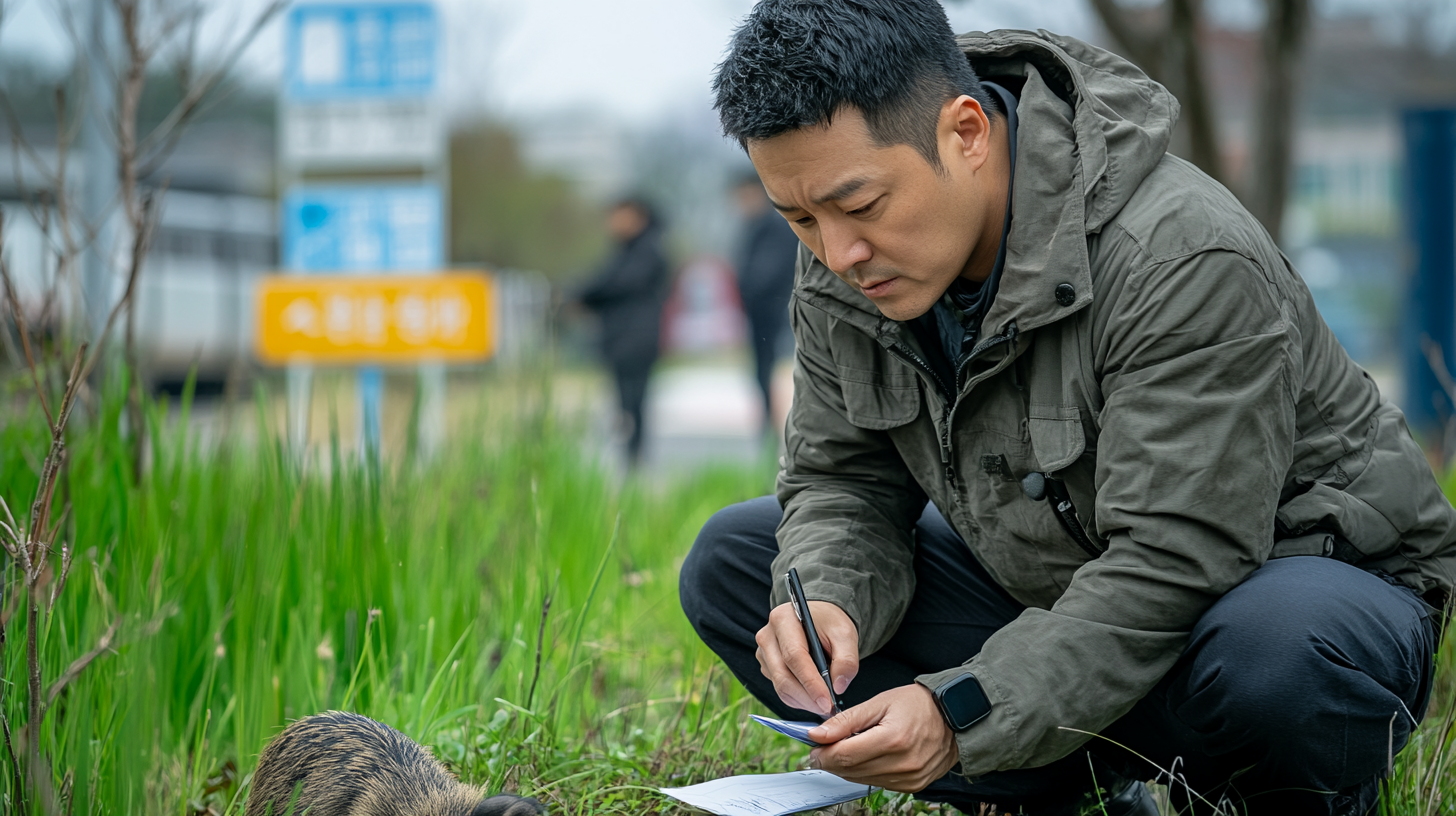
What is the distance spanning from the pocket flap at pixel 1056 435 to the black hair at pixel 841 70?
0.36 meters

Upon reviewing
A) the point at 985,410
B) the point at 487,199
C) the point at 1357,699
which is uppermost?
the point at 487,199

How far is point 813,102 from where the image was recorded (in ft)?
5.01

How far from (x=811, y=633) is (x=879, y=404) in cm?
40

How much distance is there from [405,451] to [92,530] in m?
0.77

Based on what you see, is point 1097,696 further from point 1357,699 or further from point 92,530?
point 92,530

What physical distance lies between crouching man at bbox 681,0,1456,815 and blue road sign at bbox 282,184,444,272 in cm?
410

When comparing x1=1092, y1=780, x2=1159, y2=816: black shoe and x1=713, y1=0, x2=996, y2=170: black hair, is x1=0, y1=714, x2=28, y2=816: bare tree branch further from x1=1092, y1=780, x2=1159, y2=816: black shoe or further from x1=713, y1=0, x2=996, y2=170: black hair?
x1=1092, y1=780, x2=1159, y2=816: black shoe

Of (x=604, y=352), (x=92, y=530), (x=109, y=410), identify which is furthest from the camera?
(x=604, y=352)

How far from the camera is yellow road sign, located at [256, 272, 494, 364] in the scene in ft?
17.6

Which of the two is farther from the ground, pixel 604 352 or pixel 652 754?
pixel 604 352

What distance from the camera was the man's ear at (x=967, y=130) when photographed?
1.61m

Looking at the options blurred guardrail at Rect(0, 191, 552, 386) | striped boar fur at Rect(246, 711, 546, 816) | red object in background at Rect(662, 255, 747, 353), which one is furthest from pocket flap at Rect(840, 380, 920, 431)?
red object in background at Rect(662, 255, 747, 353)

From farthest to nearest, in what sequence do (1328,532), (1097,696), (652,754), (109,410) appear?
(109,410), (652,754), (1328,532), (1097,696)

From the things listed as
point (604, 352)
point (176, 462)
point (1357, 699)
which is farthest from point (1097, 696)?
point (604, 352)
